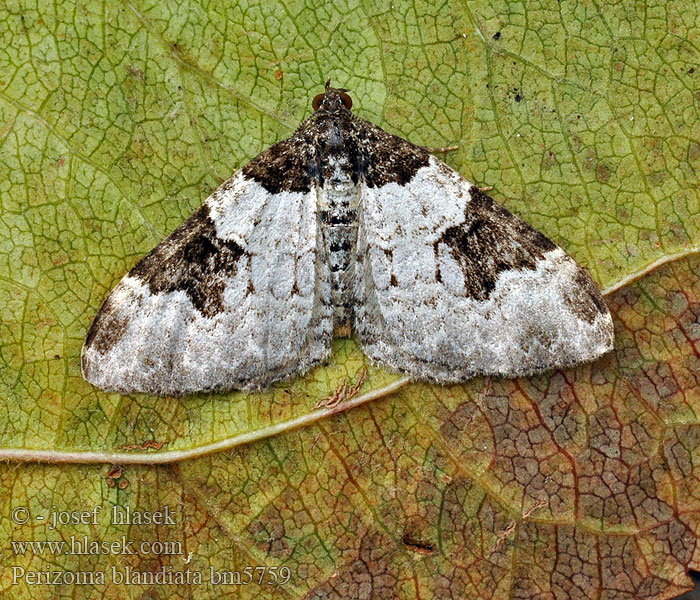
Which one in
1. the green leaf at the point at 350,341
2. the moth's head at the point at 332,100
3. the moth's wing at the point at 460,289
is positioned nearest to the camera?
the moth's wing at the point at 460,289

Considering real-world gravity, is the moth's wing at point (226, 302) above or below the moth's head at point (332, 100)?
below

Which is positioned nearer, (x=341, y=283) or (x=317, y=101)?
(x=341, y=283)

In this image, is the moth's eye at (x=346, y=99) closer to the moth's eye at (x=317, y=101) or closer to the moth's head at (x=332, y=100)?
the moth's head at (x=332, y=100)

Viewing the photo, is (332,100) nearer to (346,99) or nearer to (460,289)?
(346,99)

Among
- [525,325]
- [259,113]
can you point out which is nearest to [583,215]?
[525,325]

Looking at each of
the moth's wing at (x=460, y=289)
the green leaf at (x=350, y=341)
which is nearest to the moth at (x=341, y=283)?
the moth's wing at (x=460, y=289)

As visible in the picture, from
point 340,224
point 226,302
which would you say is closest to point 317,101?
point 340,224

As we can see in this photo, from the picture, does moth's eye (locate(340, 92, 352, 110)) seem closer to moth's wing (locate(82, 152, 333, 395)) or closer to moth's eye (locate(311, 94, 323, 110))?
moth's eye (locate(311, 94, 323, 110))
